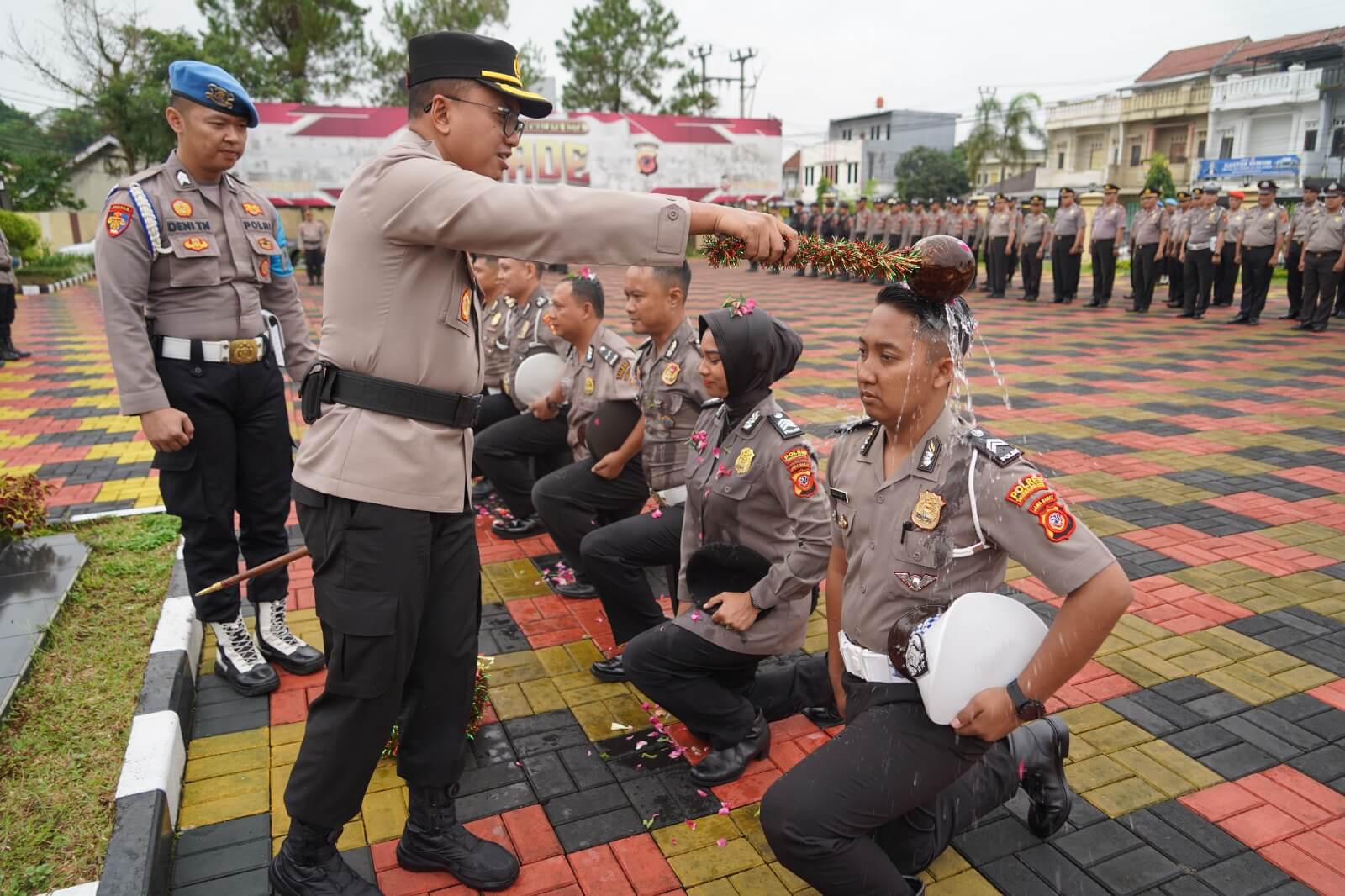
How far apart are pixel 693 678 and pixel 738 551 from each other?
18.6 inches

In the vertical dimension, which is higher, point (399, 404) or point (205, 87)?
point (205, 87)

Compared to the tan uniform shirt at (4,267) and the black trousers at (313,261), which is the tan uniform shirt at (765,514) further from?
the black trousers at (313,261)

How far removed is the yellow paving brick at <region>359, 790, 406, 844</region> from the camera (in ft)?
9.17

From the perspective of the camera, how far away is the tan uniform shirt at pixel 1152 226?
15719 millimetres

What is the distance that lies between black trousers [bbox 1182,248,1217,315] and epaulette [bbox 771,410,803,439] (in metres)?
14.7

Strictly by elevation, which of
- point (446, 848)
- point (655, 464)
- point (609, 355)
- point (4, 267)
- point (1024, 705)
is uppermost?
point (4, 267)

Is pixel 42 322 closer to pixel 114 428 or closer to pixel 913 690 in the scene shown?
pixel 114 428

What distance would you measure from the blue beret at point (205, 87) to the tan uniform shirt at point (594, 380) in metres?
2.00

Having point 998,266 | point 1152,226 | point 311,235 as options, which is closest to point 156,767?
point 1152,226

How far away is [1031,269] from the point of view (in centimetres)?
1841

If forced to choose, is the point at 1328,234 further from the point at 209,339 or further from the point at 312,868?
the point at 312,868

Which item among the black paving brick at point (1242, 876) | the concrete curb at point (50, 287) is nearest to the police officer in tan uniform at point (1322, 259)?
the black paving brick at point (1242, 876)

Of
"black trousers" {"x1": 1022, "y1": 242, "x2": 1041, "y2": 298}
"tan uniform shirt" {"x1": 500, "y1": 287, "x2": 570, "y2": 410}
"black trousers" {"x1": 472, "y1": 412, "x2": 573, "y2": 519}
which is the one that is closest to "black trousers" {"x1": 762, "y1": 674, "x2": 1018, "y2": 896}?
"black trousers" {"x1": 472, "y1": 412, "x2": 573, "y2": 519}

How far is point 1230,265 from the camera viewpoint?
612 inches
